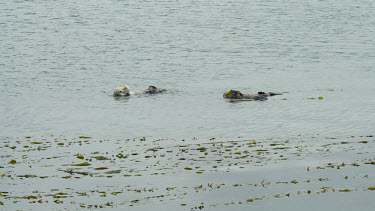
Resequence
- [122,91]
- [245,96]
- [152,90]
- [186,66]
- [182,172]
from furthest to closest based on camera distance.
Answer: [186,66] < [152,90] < [122,91] < [245,96] < [182,172]

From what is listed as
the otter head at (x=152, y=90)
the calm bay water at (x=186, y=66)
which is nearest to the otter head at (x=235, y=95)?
the calm bay water at (x=186, y=66)

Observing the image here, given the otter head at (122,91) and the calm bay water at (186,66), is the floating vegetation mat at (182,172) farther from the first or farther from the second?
the otter head at (122,91)

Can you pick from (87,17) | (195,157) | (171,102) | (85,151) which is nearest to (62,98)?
(171,102)

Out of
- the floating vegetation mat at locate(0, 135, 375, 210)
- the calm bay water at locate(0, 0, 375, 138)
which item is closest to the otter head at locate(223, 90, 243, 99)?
the calm bay water at locate(0, 0, 375, 138)

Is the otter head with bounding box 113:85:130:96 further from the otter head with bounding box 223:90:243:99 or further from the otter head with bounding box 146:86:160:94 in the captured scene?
the otter head with bounding box 223:90:243:99

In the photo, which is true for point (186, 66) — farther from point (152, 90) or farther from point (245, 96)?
point (245, 96)

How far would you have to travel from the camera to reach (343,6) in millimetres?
66562

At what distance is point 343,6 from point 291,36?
61.4 ft

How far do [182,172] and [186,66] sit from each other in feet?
75.5

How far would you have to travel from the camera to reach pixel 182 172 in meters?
16.5

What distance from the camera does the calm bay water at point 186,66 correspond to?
2388 centimetres

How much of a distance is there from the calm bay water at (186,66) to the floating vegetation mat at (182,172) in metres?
1.84

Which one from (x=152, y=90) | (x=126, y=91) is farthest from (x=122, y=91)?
(x=152, y=90)

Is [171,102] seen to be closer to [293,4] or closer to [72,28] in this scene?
[72,28]
